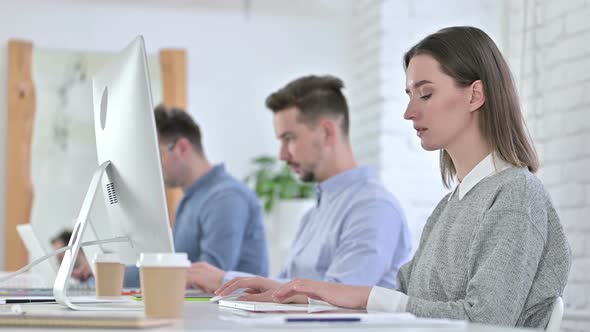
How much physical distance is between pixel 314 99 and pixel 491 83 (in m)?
1.48

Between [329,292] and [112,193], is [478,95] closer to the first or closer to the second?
[329,292]

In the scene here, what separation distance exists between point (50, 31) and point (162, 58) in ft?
2.33

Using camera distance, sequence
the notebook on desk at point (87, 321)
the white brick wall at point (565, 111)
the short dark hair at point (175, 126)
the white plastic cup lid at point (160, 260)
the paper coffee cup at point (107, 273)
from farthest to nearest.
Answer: the short dark hair at point (175, 126) < the white brick wall at point (565, 111) < the paper coffee cup at point (107, 273) < the white plastic cup lid at point (160, 260) < the notebook on desk at point (87, 321)

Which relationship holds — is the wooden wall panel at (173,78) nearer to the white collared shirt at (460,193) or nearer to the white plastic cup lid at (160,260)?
the white collared shirt at (460,193)

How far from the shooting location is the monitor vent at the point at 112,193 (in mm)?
1784

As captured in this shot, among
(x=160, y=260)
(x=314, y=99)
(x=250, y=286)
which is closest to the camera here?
(x=160, y=260)

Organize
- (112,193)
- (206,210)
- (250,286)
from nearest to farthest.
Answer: (112,193) → (250,286) → (206,210)

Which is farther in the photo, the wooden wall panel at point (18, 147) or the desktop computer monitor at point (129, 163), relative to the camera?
the wooden wall panel at point (18, 147)

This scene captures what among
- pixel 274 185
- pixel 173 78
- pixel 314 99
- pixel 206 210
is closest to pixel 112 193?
pixel 314 99

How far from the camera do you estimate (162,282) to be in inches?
55.2

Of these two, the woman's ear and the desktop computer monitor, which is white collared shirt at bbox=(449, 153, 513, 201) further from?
the desktop computer monitor

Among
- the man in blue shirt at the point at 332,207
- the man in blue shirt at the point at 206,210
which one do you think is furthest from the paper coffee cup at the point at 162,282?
the man in blue shirt at the point at 206,210

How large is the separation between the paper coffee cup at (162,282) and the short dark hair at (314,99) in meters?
1.95

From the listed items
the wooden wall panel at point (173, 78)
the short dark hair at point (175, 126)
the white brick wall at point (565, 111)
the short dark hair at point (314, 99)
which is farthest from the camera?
the wooden wall panel at point (173, 78)
